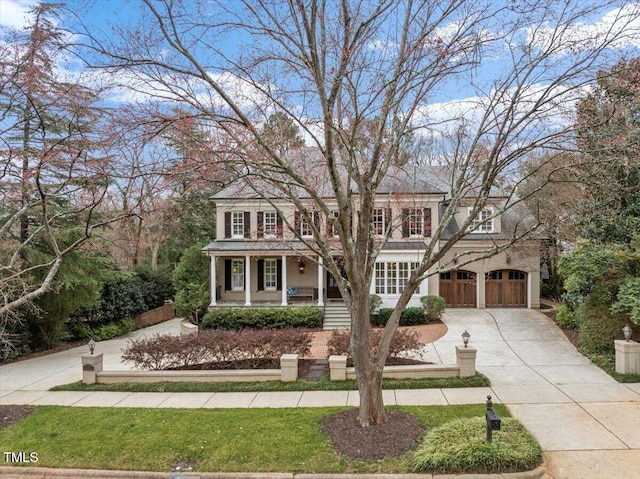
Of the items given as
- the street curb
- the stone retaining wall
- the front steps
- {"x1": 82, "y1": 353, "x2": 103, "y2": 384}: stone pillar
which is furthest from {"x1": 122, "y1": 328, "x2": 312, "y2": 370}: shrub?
the stone retaining wall

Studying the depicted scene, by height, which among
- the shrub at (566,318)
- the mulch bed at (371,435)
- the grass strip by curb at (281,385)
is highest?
the shrub at (566,318)

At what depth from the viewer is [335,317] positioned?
1794cm

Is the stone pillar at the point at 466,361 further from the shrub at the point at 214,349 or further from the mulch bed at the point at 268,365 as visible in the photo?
the shrub at the point at 214,349

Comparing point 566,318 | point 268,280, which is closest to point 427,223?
point 566,318

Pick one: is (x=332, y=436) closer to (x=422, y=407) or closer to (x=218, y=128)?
(x=422, y=407)

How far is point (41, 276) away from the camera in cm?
1283

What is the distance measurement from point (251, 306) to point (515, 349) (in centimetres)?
1098

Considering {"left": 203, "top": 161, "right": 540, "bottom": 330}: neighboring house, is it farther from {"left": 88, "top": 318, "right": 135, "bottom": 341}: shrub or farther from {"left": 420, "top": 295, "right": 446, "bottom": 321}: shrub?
{"left": 88, "top": 318, "right": 135, "bottom": 341}: shrub

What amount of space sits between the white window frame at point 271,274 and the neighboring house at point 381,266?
0.17 ft

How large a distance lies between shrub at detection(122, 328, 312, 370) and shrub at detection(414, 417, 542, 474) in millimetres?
4900

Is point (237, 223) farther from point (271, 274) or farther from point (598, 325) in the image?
point (598, 325)

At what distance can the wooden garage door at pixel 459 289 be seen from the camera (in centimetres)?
1973

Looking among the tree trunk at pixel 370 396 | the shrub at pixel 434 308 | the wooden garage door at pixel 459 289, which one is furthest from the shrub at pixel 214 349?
the wooden garage door at pixel 459 289

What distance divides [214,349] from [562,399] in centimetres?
770
